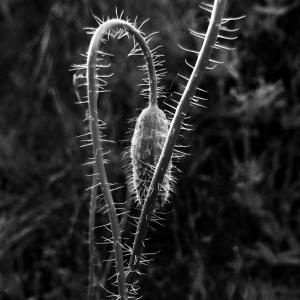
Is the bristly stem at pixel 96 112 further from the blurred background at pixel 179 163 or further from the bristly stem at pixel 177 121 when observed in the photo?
the blurred background at pixel 179 163

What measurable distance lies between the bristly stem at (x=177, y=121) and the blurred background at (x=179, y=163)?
0.52 m

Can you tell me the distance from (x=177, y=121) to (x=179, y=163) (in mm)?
1250

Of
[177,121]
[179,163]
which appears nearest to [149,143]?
[177,121]

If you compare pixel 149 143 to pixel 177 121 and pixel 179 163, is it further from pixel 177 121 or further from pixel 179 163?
pixel 179 163

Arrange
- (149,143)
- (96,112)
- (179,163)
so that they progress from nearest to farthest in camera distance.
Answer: (96,112) < (149,143) < (179,163)

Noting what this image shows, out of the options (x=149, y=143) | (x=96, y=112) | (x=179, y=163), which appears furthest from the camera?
(x=179, y=163)

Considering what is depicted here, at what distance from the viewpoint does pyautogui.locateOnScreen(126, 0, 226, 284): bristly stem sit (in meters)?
1.31

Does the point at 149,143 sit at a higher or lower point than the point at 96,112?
lower

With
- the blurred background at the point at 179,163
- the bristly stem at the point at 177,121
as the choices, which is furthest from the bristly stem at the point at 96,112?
the blurred background at the point at 179,163

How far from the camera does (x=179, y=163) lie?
8.61 feet

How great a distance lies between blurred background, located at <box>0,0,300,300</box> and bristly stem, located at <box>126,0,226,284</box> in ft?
1.71

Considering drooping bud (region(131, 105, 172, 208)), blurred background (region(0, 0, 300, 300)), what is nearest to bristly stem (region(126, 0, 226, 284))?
drooping bud (region(131, 105, 172, 208))

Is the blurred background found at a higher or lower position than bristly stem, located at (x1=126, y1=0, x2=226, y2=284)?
lower

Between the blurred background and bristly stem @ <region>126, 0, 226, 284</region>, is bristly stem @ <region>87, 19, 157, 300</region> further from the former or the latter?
the blurred background
